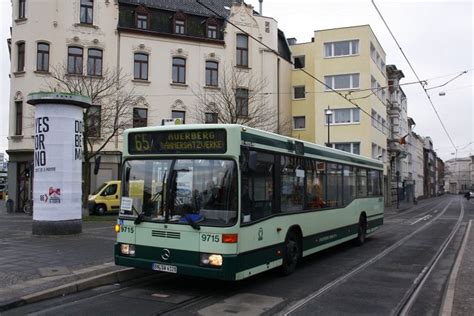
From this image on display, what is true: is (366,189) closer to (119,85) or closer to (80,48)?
(119,85)

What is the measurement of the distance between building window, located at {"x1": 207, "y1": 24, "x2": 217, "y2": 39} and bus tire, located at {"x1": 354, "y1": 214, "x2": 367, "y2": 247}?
25.6m

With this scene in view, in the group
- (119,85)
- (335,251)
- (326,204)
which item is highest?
(119,85)

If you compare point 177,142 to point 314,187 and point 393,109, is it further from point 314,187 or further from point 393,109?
point 393,109

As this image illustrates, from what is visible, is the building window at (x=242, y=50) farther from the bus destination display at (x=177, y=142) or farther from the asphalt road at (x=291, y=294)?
the bus destination display at (x=177, y=142)

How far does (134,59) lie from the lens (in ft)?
116

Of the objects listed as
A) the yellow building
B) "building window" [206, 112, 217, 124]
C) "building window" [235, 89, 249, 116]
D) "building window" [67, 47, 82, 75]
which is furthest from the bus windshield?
the yellow building

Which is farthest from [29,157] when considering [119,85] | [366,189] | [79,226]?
[366,189]

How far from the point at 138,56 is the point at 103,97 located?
716cm

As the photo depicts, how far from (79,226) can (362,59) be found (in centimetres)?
3658

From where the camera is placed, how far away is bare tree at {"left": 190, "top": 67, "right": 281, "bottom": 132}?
1277 inches

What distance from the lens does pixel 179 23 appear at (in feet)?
122

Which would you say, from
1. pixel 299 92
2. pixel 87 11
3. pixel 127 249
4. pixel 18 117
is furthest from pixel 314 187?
pixel 299 92

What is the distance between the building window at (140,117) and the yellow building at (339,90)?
17.2 meters

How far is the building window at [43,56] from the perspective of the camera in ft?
106
